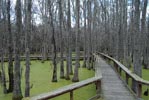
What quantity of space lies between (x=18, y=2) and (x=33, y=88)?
201 inches

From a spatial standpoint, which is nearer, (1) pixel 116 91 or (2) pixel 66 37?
(1) pixel 116 91

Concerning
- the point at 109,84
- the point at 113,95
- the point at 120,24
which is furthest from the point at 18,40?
the point at 120,24

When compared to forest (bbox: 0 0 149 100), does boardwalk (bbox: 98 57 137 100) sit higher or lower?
lower

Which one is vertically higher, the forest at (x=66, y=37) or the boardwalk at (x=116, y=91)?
the forest at (x=66, y=37)

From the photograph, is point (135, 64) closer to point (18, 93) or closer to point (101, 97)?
point (101, 97)

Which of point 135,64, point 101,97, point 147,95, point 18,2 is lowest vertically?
point 147,95

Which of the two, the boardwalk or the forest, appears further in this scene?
the forest

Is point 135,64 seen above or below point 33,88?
above

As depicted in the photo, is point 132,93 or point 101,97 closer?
point 101,97

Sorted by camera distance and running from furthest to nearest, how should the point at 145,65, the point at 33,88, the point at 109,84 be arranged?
the point at 145,65, the point at 33,88, the point at 109,84

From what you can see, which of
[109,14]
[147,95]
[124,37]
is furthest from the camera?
[109,14]

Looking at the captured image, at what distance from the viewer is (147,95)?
1104cm

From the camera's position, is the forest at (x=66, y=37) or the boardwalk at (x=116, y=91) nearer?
the boardwalk at (x=116, y=91)

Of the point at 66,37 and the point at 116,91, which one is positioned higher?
the point at 66,37
